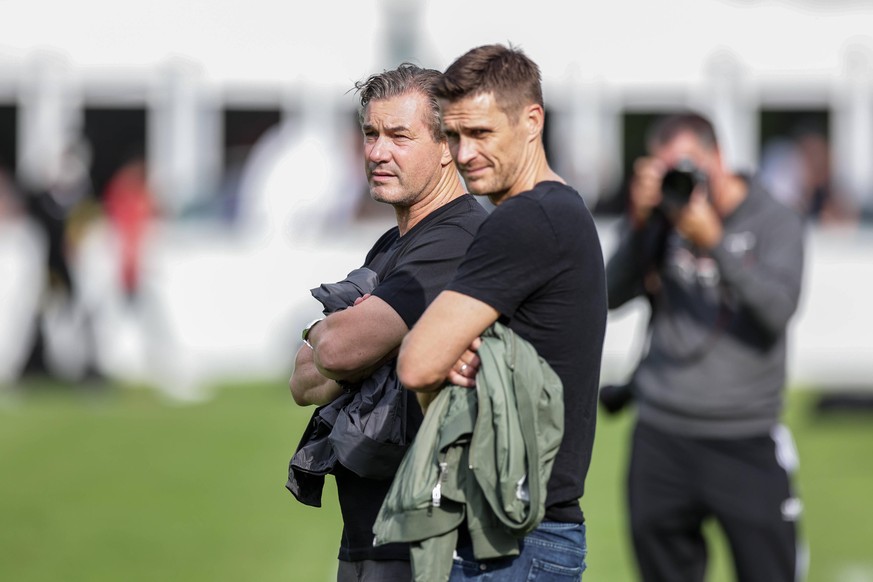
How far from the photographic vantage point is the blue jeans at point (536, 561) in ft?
11.9

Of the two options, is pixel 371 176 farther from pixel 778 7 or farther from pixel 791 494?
pixel 778 7

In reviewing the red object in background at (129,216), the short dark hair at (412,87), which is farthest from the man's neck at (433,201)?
the red object in background at (129,216)

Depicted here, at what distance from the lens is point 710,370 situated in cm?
622

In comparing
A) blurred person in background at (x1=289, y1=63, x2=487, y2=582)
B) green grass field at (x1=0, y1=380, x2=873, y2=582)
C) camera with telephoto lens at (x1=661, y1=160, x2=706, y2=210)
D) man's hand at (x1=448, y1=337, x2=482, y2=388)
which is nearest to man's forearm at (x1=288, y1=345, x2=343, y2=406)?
blurred person in background at (x1=289, y1=63, x2=487, y2=582)

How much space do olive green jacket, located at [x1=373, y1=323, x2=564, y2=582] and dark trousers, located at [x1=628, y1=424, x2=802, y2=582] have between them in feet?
8.79

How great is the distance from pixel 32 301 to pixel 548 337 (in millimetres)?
15524

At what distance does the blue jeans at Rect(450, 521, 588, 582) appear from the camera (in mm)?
3641

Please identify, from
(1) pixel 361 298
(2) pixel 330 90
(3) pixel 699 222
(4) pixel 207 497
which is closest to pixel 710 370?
(3) pixel 699 222

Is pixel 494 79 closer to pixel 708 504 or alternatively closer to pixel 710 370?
pixel 710 370

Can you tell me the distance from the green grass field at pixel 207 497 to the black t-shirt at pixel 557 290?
15.6ft

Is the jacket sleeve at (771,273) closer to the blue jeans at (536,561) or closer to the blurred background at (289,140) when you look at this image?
the blue jeans at (536,561)

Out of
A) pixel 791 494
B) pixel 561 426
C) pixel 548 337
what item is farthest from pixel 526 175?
pixel 791 494

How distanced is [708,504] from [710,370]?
1.89 feet

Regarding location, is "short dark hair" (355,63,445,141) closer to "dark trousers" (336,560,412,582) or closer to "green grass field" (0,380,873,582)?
"dark trousers" (336,560,412,582)
